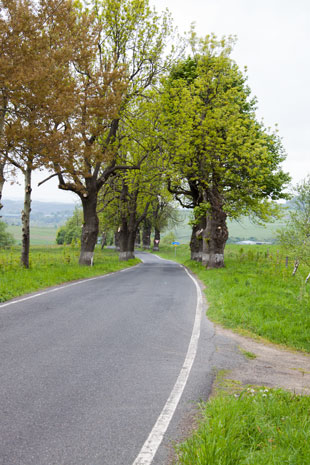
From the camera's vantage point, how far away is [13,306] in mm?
9086

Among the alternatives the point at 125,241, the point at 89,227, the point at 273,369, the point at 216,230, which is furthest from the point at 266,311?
the point at 125,241

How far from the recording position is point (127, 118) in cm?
2027

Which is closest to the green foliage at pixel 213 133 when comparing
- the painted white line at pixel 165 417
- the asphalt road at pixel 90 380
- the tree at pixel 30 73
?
the tree at pixel 30 73

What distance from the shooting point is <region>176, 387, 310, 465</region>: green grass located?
111 inches

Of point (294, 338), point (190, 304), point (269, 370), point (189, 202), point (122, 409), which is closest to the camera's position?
point (122, 409)

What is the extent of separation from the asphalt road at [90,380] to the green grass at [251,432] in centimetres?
28

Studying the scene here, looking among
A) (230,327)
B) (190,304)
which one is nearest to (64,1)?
(190,304)

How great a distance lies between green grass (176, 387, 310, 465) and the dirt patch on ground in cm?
62

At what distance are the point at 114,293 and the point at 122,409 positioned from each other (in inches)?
327

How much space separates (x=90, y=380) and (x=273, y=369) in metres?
2.79

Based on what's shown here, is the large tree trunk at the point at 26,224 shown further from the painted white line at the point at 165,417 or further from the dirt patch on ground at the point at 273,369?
the painted white line at the point at 165,417

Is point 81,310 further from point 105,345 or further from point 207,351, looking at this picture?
point 207,351

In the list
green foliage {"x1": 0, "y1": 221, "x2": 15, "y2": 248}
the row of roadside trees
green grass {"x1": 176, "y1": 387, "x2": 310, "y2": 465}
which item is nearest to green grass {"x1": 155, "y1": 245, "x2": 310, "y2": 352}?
green grass {"x1": 176, "y1": 387, "x2": 310, "y2": 465}

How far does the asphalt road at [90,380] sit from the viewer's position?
3.06 metres
